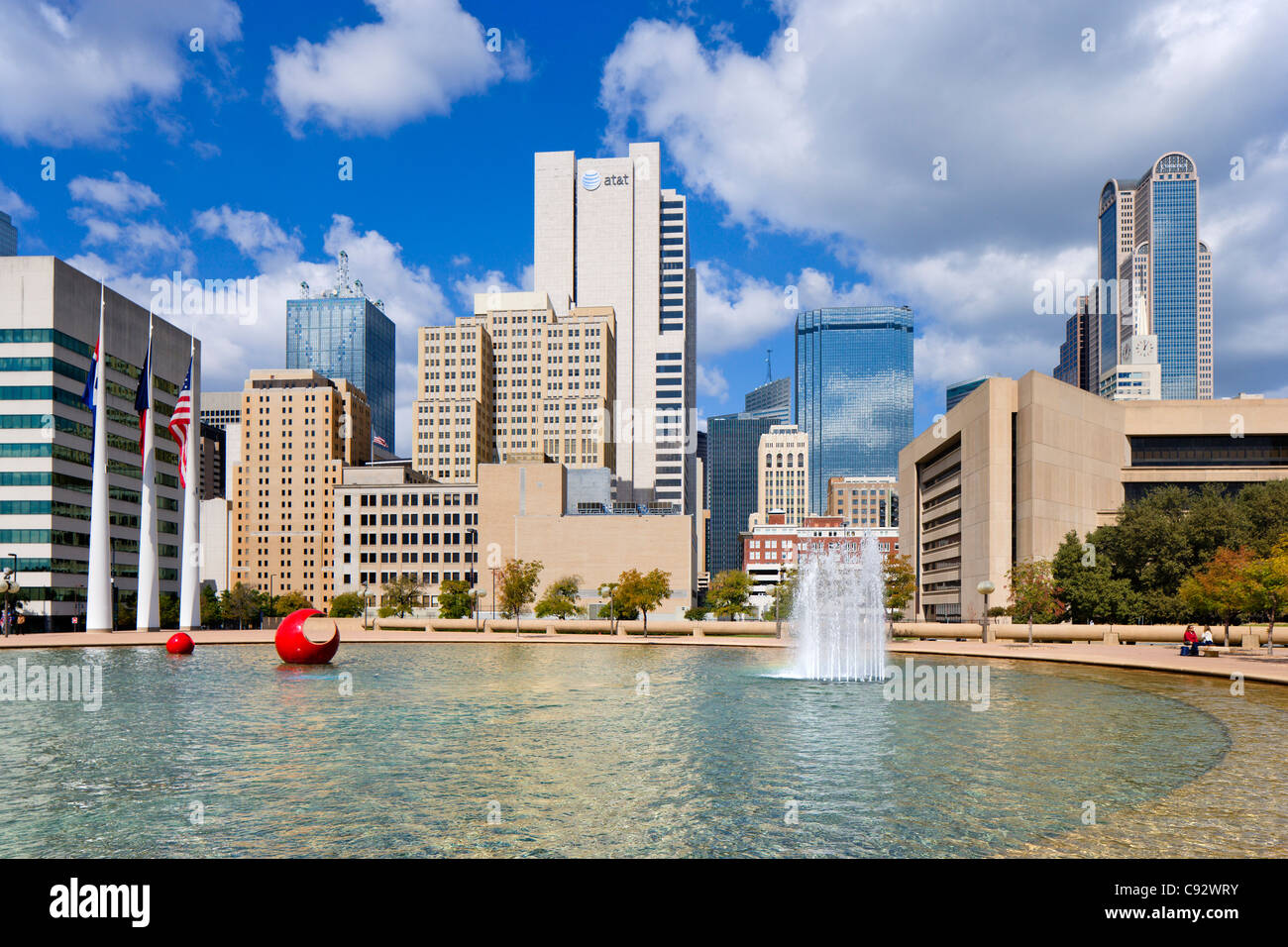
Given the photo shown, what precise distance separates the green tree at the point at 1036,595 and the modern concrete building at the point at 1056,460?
10606mm

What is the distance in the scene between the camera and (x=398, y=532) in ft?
447

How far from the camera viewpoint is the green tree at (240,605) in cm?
12312

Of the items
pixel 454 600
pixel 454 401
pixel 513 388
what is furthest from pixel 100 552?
pixel 513 388

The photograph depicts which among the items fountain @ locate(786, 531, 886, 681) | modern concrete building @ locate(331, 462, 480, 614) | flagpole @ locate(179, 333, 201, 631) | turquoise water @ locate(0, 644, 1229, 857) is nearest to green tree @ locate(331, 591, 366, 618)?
modern concrete building @ locate(331, 462, 480, 614)

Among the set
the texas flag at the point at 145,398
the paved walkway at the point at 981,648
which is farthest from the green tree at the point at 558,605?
the texas flag at the point at 145,398

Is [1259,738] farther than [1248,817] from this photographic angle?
Yes

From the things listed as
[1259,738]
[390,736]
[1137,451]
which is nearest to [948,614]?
[1137,451]

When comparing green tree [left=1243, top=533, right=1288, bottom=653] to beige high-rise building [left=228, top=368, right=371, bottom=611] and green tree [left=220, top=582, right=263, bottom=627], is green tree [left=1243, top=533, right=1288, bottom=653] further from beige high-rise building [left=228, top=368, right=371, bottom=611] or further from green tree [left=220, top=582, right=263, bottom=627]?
beige high-rise building [left=228, top=368, right=371, bottom=611]
